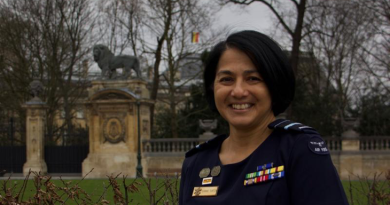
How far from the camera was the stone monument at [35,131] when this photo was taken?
21.8 metres

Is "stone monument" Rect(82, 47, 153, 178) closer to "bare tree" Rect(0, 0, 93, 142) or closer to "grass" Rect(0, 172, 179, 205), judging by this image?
"bare tree" Rect(0, 0, 93, 142)

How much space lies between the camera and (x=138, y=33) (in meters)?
28.7

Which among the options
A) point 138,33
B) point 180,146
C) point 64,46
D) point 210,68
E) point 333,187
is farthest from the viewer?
point 138,33

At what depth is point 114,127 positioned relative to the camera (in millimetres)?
21516

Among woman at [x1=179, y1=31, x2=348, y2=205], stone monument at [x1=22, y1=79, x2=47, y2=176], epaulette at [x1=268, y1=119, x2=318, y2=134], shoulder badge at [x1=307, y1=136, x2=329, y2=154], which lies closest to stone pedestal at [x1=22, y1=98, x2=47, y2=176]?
stone monument at [x1=22, y1=79, x2=47, y2=176]

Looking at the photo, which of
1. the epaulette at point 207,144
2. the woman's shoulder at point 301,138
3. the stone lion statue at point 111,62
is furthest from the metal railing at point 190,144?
the woman's shoulder at point 301,138

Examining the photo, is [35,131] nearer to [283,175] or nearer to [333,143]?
[333,143]

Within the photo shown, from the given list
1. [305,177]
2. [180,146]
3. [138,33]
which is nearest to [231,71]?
[305,177]

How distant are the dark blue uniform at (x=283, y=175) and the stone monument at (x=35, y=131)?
815 inches

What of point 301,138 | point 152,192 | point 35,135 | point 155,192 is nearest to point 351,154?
point 35,135

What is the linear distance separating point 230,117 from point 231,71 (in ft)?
0.70

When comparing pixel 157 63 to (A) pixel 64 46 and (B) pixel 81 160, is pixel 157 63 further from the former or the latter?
(B) pixel 81 160

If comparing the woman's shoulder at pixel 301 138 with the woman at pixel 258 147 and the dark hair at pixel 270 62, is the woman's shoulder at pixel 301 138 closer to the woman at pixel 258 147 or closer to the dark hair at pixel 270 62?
the woman at pixel 258 147

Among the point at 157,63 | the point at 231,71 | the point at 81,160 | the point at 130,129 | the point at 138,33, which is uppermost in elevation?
the point at 138,33
